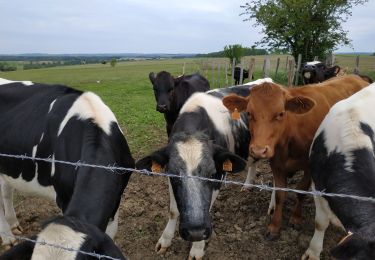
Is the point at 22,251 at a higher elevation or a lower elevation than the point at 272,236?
higher

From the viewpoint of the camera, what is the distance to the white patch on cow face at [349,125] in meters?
3.29

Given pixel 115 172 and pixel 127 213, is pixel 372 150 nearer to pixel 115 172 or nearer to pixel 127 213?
pixel 115 172

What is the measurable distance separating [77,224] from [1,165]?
2.48 m

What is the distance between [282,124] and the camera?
14.0ft

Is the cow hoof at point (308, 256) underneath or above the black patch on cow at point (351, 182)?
underneath

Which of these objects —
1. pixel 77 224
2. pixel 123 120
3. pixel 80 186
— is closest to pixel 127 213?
pixel 80 186

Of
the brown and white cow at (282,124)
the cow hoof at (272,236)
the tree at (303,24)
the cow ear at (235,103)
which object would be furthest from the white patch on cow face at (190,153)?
the tree at (303,24)

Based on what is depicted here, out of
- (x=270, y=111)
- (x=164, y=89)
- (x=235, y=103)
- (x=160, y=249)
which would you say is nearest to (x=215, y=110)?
(x=235, y=103)

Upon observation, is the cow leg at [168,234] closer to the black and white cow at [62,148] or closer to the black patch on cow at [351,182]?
the black and white cow at [62,148]

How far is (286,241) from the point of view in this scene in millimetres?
4488

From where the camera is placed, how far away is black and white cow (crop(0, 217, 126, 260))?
206 centimetres

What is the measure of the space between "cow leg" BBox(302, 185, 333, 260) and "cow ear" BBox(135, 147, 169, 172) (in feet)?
5.27

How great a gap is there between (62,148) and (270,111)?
7.34 feet

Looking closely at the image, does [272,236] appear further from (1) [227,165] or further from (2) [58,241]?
(2) [58,241]
